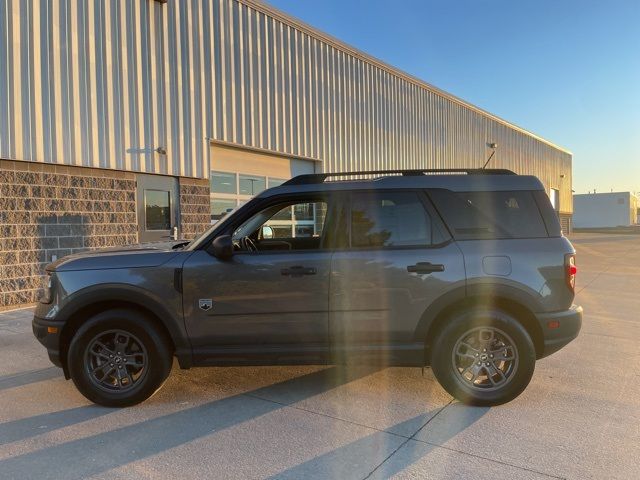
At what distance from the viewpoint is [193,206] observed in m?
11.1

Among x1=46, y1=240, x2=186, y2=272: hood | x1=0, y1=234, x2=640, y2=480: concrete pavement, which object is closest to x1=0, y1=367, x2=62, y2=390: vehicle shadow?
x1=0, y1=234, x2=640, y2=480: concrete pavement

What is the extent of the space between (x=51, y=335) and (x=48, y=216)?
5.47 m

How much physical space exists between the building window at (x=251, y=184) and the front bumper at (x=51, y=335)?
889cm

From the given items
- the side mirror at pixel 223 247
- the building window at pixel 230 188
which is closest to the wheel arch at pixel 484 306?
the side mirror at pixel 223 247

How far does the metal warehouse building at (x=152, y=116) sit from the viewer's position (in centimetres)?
814

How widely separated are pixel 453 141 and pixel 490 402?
20151mm

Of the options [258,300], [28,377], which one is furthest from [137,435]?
[28,377]

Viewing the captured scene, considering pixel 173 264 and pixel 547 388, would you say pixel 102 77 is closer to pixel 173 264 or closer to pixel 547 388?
pixel 173 264

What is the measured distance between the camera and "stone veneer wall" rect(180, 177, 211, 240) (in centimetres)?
1088

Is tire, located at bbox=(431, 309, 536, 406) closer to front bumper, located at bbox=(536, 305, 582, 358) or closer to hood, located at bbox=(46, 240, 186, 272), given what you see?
front bumper, located at bbox=(536, 305, 582, 358)

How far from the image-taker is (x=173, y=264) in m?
3.94

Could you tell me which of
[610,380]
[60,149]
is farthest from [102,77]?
[610,380]

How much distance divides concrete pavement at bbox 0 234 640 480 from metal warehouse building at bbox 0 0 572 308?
4.34 m

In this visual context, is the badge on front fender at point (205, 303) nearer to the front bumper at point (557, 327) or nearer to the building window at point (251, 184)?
the front bumper at point (557, 327)
